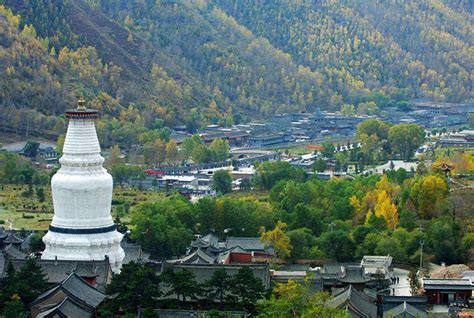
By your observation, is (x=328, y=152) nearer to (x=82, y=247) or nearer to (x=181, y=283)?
(x=82, y=247)

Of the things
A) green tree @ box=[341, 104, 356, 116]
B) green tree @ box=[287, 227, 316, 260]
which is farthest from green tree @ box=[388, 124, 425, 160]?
green tree @ box=[287, 227, 316, 260]

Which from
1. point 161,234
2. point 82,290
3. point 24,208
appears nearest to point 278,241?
point 161,234

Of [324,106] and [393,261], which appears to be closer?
[393,261]

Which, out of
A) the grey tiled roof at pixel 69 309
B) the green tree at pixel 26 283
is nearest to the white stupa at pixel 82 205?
the green tree at pixel 26 283

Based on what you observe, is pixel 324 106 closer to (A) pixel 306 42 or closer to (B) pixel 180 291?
(A) pixel 306 42

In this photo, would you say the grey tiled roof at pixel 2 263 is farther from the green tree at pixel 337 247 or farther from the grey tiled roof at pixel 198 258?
the green tree at pixel 337 247

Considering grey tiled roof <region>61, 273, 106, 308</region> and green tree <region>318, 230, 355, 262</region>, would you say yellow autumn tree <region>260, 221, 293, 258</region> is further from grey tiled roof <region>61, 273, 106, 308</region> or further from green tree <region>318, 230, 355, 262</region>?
grey tiled roof <region>61, 273, 106, 308</region>

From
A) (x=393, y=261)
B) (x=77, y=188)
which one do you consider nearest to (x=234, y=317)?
A: (x=77, y=188)
